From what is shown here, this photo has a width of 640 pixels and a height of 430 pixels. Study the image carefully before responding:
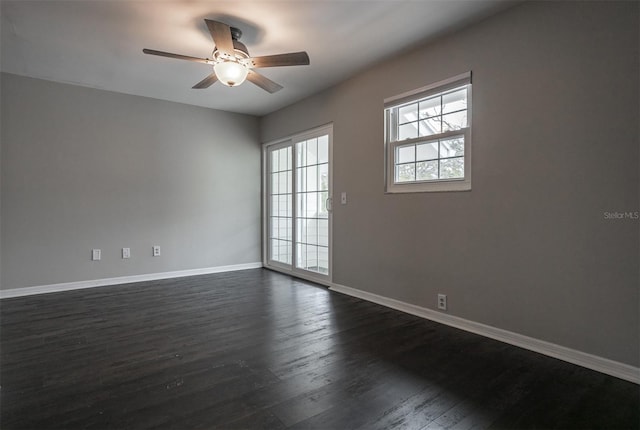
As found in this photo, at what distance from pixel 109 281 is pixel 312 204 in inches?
113

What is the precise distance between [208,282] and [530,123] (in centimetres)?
403

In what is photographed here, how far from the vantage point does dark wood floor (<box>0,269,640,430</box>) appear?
162 cm

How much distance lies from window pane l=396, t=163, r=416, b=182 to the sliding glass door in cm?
109

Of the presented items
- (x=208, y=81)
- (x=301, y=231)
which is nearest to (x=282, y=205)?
(x=301, y=231)

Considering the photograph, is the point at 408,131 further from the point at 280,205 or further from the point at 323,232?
the point at 280,205

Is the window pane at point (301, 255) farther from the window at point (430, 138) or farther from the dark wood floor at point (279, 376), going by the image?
the window at point (430, 138)

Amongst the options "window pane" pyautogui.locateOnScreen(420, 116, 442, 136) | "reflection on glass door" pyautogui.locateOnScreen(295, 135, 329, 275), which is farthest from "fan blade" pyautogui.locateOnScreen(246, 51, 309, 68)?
"reflection on glass door" pyautogui.locateOnScreen(295, 135, 329, 275)

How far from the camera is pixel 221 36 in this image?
7.75 feet

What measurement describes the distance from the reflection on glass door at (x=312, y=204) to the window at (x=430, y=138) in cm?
115

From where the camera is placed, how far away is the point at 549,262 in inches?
91.0

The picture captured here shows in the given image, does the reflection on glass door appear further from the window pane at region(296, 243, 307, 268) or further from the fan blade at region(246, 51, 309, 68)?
the fan blade at region(246, 51, 309, 68)

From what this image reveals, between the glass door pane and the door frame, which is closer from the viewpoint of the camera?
the door frame

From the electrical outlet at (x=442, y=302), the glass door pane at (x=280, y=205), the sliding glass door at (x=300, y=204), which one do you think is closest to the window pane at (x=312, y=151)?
the sliding glass door at (x=300, y=204)

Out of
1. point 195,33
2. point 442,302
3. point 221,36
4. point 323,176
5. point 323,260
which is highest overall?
point 195,33
